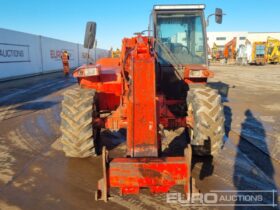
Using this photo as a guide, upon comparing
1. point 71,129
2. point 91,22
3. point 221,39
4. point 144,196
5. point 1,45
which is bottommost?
point 144,196

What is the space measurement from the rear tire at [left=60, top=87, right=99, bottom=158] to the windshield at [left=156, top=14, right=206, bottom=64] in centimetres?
245

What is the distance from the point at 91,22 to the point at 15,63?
60.0 ft

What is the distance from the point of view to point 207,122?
4246mm

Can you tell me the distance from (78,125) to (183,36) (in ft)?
10.4

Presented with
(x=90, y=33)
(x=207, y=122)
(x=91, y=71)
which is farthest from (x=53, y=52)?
(x=207, y=122)

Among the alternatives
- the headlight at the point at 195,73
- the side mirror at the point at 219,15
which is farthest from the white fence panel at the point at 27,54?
the headlight at the point at 195,73

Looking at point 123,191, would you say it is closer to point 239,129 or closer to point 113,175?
point 113,175

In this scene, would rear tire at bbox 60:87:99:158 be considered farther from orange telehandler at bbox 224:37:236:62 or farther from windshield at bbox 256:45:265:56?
orange telehandler at bbox 224:37:236:62

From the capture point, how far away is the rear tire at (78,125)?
4.32m

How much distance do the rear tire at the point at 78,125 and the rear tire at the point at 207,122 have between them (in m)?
1.68

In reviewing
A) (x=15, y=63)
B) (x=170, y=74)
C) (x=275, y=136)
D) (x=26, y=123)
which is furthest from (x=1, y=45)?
(x=275, y=136)

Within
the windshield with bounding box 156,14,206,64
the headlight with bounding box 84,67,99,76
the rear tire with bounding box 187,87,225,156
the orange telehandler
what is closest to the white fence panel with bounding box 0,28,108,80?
the windshield with bounding box 156,14,206,64

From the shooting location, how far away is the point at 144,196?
371cm

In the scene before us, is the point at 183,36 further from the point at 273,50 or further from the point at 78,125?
the point at 273,50
